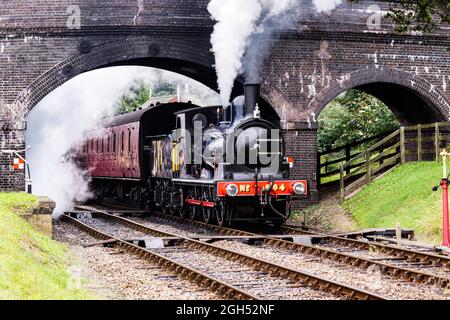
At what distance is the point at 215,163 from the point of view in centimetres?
1759

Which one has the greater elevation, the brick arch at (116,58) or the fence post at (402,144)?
the brick arch at (116,58)

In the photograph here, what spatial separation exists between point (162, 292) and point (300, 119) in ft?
44.5

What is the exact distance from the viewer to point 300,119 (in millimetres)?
23156

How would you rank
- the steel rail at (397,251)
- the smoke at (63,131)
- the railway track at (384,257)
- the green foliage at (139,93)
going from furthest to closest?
the green foliage at (139,93) → the smoke at (63,131) → the steel rail at (397,251) → the railway track at (384,257)

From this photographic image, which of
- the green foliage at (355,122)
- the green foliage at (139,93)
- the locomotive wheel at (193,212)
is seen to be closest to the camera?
the locomotive wheel at (193,212)

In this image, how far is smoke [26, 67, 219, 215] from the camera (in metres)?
25.2

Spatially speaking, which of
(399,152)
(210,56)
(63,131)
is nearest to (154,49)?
(210,56)

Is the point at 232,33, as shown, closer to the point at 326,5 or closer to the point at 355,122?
the point at 326,5

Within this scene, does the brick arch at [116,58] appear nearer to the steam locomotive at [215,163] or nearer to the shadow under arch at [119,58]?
the shadow under arch at [119,58]

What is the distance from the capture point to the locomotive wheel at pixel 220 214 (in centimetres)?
1771

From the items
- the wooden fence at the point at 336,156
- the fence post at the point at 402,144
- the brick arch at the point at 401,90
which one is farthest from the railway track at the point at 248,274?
the wooden fence at the point at 336,156

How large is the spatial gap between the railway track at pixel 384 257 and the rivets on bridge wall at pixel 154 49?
7061 mm

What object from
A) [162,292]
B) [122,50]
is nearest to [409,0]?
[122,50]

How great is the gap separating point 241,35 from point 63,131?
→ 31.3 ft
